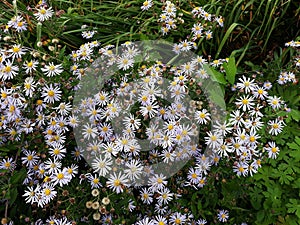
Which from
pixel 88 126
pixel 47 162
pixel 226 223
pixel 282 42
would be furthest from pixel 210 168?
pixel 282 42

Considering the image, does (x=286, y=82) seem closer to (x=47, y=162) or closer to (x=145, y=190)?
(x=145, y=190)

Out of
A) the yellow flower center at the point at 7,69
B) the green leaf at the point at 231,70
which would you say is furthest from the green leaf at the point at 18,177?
the green leaf at the point at 231,70

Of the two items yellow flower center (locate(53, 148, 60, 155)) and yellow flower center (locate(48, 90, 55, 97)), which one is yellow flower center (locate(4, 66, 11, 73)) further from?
yellow flower center (locate(53, 148, 60, 155))

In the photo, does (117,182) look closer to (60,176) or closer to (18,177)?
(60,176)

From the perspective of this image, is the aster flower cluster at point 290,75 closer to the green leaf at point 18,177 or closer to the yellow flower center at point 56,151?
the yellow flower center at point 56,151

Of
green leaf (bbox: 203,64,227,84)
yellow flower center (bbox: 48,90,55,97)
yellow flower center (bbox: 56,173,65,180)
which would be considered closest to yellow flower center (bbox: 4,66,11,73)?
yellow flower center (bbox: 48,90,55,97)

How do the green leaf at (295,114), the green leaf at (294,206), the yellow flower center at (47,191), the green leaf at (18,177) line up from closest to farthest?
1. the yellow flower center at (47,191)
2. the green leaf at (18,177)
3. the green leaf at (294,206)
4. the green leaf at (295,114)

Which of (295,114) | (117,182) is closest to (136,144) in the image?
(117,182)

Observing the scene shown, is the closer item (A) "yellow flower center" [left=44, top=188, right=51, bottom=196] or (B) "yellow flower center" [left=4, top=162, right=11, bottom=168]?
(A) "yellow flower center" [left=44, top=188, right=51, bottom=196]
